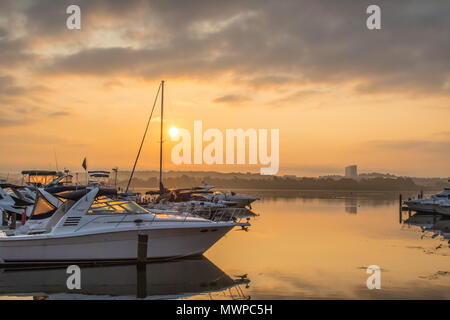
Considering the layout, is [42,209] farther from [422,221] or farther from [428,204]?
[428,204]

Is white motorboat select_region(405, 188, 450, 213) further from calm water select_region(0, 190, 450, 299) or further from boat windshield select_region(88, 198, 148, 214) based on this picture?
boat windshield select_region(88, 198, 148, 214)

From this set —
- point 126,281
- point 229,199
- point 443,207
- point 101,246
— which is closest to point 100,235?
point 101,246

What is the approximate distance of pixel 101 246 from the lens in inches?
685

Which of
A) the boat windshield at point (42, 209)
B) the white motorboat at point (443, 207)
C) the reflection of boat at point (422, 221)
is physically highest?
the boat windshield at point (42, 209)

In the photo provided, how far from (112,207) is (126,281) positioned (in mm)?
3639

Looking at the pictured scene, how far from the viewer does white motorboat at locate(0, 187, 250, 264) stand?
55.6 feet

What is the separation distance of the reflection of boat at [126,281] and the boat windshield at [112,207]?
6.63ft

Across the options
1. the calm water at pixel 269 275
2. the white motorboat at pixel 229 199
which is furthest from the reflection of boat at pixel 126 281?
the white motorboat at pixel 229 199

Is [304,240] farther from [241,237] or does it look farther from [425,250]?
[425,250]

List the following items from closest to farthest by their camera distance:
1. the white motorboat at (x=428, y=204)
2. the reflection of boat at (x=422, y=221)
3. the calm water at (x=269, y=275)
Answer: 1. the calm water at (x=269, y=275)
2. the reflection of boat at (x=422, y=221)
3. the white motorboat at (x=428, y=204)

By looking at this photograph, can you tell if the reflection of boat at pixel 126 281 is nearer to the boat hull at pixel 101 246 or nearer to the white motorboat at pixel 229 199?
the boat hull at pixel 101 246

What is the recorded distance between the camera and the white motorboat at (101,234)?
16.9 metres

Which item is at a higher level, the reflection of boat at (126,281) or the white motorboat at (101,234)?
the white motorboat at (101,234)
